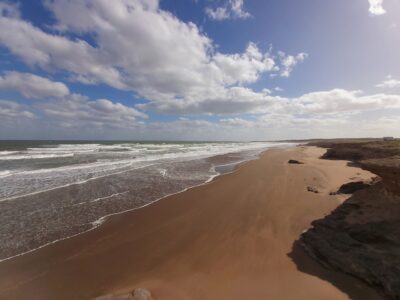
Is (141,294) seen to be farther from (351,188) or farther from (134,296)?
(351,188)

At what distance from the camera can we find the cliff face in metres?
4.74

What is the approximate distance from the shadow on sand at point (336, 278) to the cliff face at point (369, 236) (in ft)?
0.40

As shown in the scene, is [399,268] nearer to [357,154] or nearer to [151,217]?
[151,217]

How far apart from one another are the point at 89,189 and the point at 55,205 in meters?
2.82

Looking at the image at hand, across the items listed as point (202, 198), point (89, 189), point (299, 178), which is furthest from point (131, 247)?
point (299, 178)

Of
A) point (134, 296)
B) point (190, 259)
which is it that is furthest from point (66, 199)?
point (134, 296)

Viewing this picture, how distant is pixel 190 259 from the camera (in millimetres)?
6277

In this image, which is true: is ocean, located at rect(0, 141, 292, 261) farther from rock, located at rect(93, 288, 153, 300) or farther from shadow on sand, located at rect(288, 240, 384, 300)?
shadow on sand, located at rect(288, 240, 384, 300)

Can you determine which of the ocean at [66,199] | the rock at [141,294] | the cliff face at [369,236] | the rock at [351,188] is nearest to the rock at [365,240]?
the cliff face at [369,236]

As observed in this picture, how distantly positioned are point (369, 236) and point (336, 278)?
140cm

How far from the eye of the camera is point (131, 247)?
7090 millimetres

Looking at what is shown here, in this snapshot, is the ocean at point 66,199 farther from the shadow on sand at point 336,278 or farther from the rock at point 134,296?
the shadow on sand at point 336,278

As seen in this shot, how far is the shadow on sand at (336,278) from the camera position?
15.0 ft

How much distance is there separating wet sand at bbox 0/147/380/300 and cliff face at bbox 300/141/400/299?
288mm
